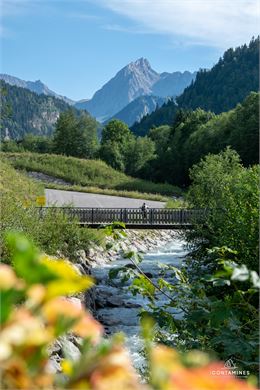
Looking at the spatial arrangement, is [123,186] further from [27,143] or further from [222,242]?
[27,143]

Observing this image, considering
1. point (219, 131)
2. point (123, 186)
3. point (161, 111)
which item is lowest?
point (123, 186)

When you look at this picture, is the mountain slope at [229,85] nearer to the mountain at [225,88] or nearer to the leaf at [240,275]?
the mountain at [225,88]

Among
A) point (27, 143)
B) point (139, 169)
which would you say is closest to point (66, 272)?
point (139, 169)

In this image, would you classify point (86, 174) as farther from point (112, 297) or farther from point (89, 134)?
point (112, 297)

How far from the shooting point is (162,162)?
71.8m

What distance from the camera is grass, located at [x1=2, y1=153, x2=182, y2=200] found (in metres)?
60.2

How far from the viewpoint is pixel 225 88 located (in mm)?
185375

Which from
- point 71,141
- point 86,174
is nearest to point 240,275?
point 86,174

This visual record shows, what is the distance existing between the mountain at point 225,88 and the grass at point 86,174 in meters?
112

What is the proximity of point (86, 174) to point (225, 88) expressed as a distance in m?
130

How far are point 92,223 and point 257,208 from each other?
16.7 meters

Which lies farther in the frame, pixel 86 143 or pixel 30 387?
pixel 86 143

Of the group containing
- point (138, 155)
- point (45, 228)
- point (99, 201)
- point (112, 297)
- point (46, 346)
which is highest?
point (138, 155)

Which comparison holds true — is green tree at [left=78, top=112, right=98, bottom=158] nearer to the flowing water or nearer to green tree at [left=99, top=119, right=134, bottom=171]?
green tree at [left=99, top=119, right=134, bottom=171]
